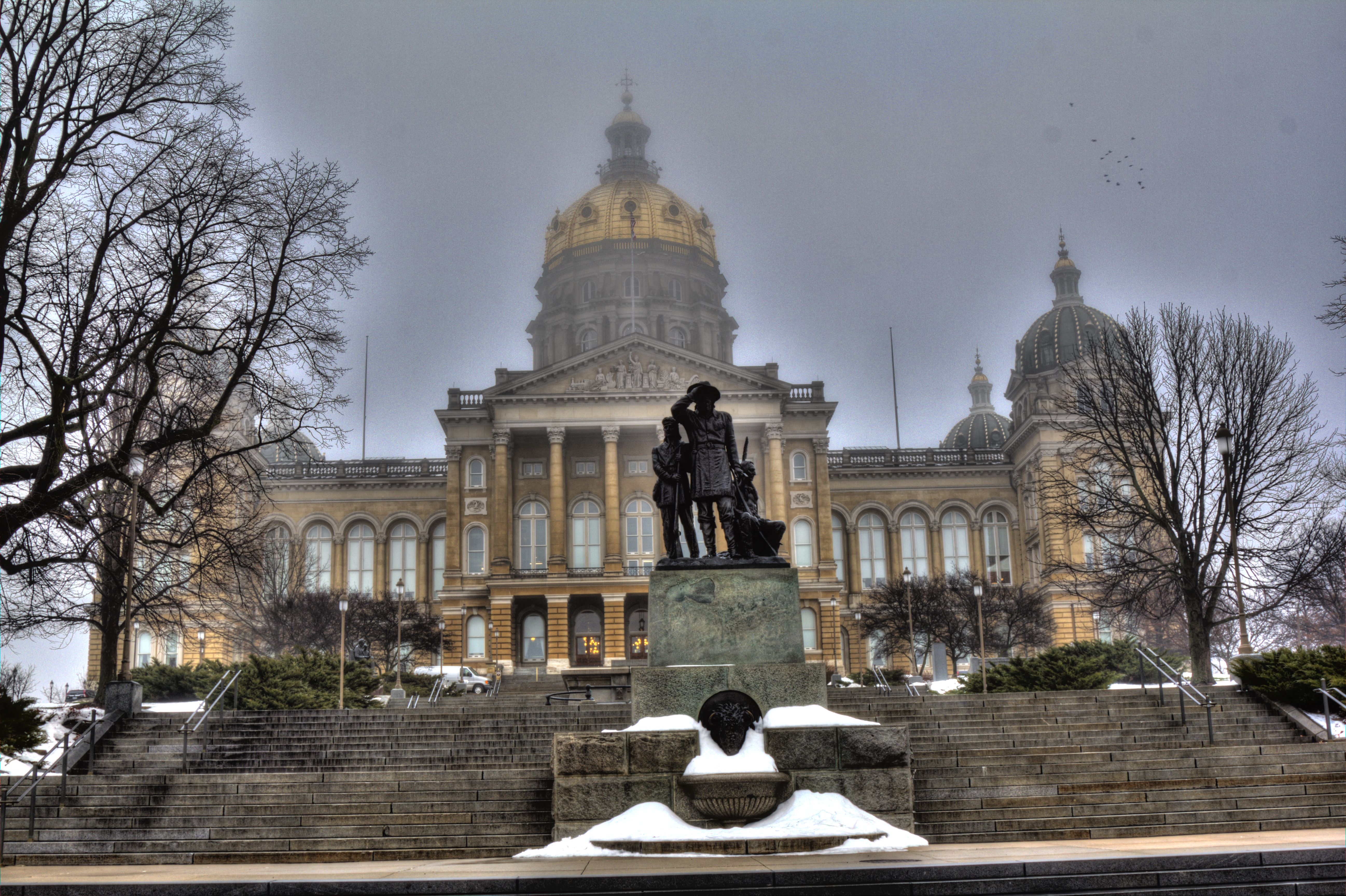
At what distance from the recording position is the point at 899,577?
239 ft

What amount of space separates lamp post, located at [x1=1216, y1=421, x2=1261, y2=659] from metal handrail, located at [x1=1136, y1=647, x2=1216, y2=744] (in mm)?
5021

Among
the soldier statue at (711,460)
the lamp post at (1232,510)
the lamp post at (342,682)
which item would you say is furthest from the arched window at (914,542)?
the soldier statue at (711,460)

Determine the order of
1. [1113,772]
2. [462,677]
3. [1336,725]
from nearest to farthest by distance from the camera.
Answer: [1113,772]
[1336,725]
[462,677]

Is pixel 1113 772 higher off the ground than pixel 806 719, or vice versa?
pixel 806 719

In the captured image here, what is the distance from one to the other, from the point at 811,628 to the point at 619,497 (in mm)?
11906

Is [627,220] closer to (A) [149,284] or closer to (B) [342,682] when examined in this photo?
(B) [342,682]

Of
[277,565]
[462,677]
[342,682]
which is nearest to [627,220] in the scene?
[277,565]

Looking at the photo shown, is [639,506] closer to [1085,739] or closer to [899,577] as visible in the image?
[899,577]

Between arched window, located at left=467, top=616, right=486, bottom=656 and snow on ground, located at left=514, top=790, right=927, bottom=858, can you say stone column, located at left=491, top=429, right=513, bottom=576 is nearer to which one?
arched window, located at left=467, top=616, right=486, bottom=656

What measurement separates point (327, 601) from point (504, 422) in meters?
13.1

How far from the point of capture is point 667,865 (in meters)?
11.0

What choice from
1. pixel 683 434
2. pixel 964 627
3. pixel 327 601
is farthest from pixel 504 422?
A: pixel 964 627

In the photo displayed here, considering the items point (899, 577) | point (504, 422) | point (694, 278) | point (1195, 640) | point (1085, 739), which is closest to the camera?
point (1085, 739)

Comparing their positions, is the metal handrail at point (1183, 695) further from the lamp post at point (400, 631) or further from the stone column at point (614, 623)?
the stone column at point (614, 623)
